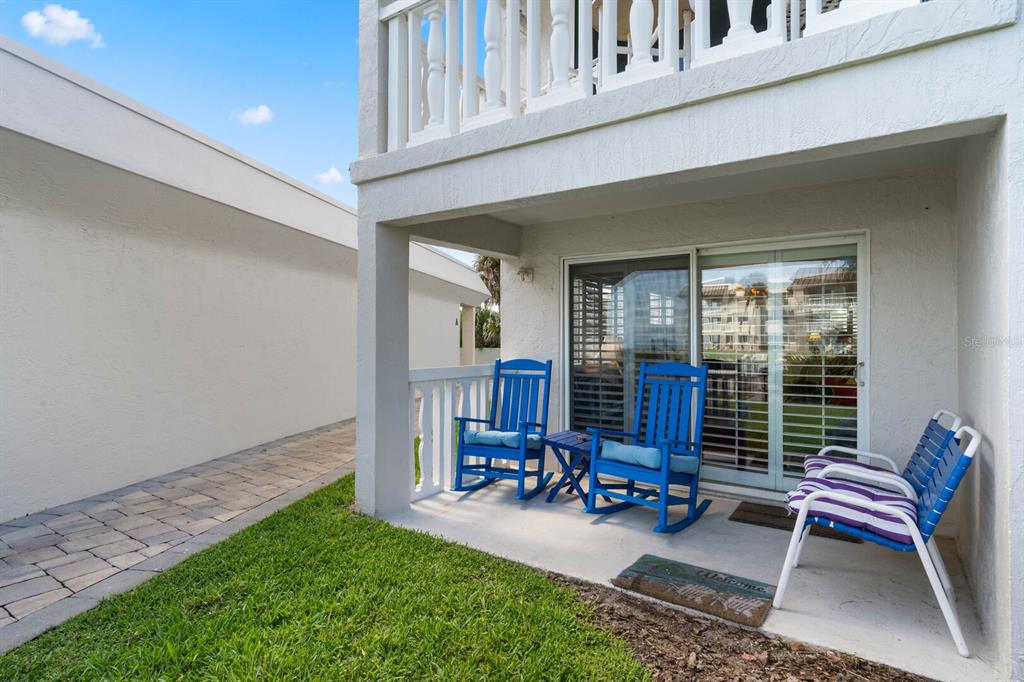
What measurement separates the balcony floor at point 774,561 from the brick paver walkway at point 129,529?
1.51 meters

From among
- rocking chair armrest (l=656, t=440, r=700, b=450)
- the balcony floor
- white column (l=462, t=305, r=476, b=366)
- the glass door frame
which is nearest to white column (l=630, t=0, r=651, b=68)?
the glass door frame

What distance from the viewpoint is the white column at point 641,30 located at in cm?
312

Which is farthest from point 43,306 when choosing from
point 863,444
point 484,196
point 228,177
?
point 863,444

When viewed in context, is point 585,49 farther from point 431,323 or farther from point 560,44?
point 431,323

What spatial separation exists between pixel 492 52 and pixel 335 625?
145 inches

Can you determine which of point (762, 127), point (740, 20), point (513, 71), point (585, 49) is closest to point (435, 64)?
point (513, 71)

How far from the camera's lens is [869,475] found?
3104 mm

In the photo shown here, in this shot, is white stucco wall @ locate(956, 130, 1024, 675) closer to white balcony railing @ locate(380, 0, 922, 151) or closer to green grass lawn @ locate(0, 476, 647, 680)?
white balcony railing @ locate(380, 0, 922, 151)

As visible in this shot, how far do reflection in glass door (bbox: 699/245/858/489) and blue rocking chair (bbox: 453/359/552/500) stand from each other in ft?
5.09

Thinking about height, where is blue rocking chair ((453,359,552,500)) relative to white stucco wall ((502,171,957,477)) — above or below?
below

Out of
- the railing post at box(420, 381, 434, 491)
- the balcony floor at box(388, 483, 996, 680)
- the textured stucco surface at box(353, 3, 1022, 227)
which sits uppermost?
the textured stucco surface at box(353, 3, 1022, 227)

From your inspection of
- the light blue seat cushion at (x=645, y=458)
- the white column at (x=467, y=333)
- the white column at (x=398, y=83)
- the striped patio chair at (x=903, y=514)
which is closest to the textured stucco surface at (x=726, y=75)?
the white column at (x=398, y=83)

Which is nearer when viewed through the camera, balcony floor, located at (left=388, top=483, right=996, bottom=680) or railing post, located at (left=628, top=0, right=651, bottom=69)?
balcony floor, located at (left=388, top=483, right=996, bottom=680)

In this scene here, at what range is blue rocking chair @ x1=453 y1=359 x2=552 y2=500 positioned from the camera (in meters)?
4.66
